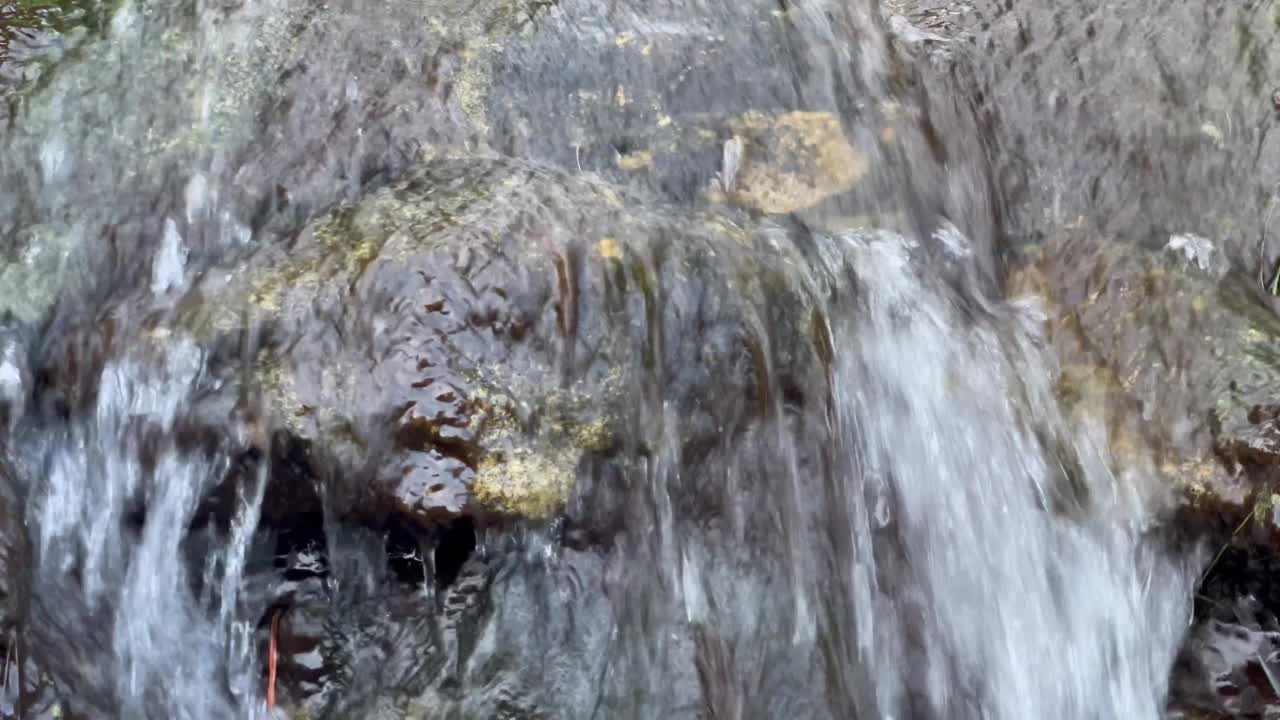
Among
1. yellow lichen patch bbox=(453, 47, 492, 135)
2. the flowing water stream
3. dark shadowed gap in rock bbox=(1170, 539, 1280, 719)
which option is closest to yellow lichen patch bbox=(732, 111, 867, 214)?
the flowing water stream

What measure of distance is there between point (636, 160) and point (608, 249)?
0.71 meters

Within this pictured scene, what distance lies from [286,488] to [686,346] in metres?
1.03

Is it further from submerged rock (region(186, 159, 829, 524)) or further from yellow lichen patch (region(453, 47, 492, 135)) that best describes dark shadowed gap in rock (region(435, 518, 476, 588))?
yellow lichen patch (region(453, 47, 492, 135))

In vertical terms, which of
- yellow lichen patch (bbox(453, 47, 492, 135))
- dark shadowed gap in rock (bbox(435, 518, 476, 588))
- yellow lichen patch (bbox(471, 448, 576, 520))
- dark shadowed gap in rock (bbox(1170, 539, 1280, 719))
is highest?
yellow lichen patch (bbox(453, 47, 492, 135))

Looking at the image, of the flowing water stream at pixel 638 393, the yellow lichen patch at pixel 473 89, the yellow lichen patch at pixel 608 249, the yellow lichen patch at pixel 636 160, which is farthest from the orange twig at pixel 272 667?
the yellow lichen patch at pixel 636 160

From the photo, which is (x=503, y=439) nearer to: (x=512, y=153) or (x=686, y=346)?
(x=686, y=346)

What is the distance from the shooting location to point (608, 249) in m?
3.12

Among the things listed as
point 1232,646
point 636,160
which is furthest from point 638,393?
point 1232,646

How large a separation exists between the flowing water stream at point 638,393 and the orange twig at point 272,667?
1 cm

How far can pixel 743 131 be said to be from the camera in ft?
12.7

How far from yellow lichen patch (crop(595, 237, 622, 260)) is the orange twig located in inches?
47.5

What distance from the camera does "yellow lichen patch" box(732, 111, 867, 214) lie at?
378 centimetres

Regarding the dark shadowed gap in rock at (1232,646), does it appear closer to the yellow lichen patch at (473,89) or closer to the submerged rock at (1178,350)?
the submerged rock at (1178,350)

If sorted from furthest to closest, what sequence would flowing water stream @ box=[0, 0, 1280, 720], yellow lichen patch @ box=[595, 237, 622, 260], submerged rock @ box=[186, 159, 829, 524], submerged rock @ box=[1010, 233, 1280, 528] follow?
1. submerged rock @ box=[1010, 233, 1280, 528]
2. yellow lichen patch @ box=[595, 237, 622, 260]
3. flowing water stream @ box=[0, 0, 1280, 720]
4. submerged rock @ box=[186, 159, 829, 524]
